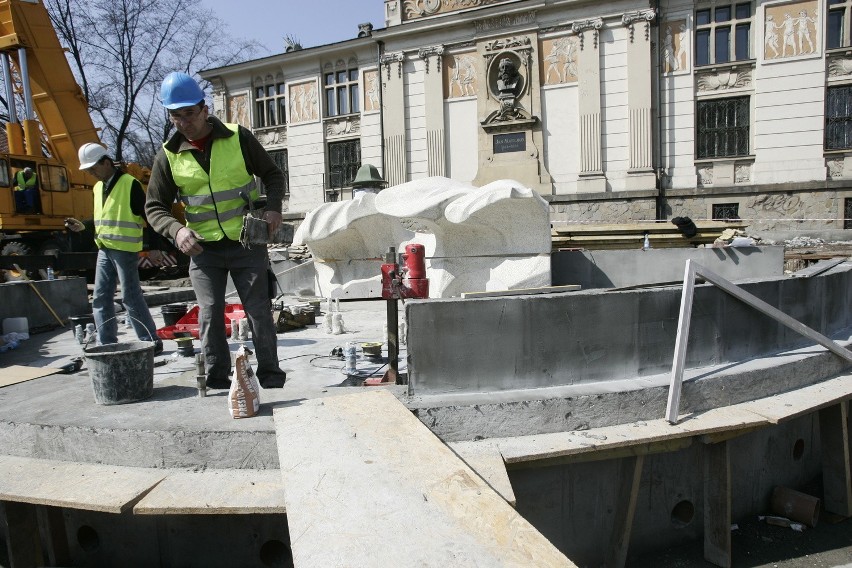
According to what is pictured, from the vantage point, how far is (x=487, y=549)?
2.09 m

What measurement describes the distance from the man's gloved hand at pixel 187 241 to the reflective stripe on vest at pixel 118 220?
175 cm

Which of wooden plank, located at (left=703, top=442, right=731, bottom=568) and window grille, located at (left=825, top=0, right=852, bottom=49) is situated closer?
wooden plank, located at (left=703, top=442, right=731, bottom=568)

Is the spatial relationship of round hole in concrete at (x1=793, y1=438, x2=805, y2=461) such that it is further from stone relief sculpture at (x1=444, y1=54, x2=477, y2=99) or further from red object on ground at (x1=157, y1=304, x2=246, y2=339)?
stone relief sculpture at (x1=444, y1=54, x2=477, y2=99)

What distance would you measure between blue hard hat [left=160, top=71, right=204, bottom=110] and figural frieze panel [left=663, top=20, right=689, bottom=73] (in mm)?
18267

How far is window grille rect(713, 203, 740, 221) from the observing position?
1814 centimetres

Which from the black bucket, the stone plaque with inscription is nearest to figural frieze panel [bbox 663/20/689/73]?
the stone plaque with inscription

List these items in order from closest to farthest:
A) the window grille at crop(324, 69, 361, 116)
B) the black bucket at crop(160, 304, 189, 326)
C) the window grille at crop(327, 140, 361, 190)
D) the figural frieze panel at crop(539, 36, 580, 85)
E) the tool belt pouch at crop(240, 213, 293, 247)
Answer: the tool belt pouch at crop(240, 213, 293, 247) < the black bucket at crop(160, 304, 189, 326) < the figural frieze panel at crop(539, 36, 580, 85) < the window grille at crop(324, 69, 361, 116) < the window grille at crop(327, 140, 361, 190)

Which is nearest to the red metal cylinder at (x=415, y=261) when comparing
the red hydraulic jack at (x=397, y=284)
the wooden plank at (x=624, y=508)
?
the red hydraulic jack at (x=397, y=284)

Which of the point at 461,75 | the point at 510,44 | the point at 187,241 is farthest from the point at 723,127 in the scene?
the point at 187,241

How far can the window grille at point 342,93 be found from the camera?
23.1 m

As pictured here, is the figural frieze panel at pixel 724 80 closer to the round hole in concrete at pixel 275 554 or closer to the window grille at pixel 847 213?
the window grille at pixel 847 213

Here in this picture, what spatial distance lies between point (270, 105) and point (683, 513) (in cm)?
2442

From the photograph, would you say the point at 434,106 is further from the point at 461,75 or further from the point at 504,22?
the point at 504,22

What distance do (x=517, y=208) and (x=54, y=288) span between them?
5714mm
